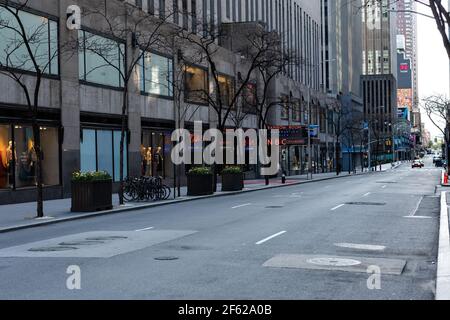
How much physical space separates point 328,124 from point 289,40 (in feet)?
68.0

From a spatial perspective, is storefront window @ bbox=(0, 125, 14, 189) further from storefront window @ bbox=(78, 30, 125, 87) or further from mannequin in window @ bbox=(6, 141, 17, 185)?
storefront window @ bbox=(78, 30, 125, 87)

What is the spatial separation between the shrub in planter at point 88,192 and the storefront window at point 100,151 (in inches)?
345

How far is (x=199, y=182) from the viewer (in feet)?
105

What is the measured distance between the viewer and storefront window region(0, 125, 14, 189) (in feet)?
85.4

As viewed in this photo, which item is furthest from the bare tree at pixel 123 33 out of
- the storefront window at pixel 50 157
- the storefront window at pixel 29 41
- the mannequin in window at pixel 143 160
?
the storefront window at pixel 50 157

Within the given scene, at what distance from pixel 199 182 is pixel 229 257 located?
20.8 metres

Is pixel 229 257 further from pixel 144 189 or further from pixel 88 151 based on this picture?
pixel 88 151

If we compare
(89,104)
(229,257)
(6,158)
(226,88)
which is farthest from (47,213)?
(226,88)

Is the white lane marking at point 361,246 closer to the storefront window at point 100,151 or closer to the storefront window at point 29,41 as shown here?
the storefront window at point 29,41

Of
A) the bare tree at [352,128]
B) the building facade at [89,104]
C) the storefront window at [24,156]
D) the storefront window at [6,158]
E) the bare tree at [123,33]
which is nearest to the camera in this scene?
the storefront window at [6,158]

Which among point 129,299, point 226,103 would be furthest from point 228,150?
point 129,299

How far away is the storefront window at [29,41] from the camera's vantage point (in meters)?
26.1

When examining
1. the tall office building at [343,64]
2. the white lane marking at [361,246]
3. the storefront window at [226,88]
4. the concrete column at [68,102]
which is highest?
the tall office building at [343,64]

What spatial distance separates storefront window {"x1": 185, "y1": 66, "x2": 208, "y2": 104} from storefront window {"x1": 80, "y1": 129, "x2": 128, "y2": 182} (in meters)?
10.8
